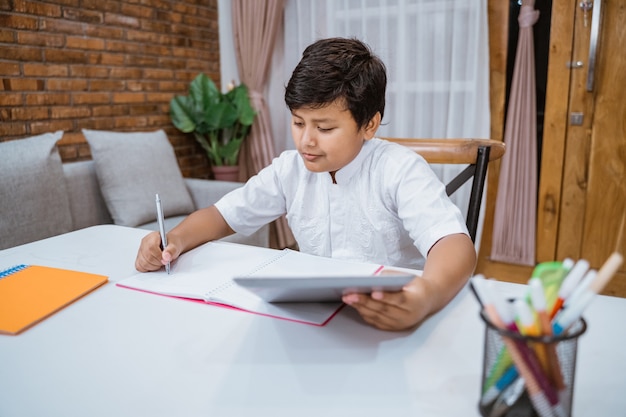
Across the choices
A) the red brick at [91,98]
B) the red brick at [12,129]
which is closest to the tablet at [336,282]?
the red brick at [12,129]

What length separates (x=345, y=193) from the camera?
1296mm

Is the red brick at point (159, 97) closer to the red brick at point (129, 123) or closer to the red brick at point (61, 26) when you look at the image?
the red brick at point (129, 123)

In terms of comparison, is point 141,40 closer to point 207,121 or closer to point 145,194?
point 207,121

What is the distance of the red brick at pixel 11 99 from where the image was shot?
2340mm

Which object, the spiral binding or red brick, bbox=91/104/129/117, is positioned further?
red brick, bbox=91/104/129/117

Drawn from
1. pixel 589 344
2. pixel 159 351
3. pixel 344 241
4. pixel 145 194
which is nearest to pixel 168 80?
pixel 145 194

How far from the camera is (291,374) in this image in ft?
2.09

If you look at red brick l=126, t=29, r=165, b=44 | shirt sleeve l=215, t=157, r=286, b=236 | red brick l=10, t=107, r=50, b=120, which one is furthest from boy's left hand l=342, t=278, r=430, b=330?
red brick l=126, t=29, r=165, b=44

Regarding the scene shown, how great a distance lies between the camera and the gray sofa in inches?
81.4

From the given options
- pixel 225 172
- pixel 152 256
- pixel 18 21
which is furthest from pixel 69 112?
pixel 152 256

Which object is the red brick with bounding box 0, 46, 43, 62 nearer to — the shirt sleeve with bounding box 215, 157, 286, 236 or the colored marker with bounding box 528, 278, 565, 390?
the shirt sleeve with bounding box 215, 157, 286, 236

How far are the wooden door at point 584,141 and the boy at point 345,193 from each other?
168 cm

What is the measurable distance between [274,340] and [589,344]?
440 millimetres

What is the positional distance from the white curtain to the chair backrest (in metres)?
1.36
